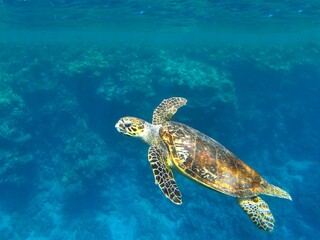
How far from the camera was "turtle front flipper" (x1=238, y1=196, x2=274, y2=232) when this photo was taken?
5.54 metres

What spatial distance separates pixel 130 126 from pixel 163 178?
1.50 metres

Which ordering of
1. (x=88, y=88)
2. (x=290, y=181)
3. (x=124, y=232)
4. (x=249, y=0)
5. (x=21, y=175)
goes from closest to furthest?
1. (x=124, y=232)
2. (x=21, y=175)
3. (x=290, y=181)
4. (x=88, y=88)
5. (x=249, y=0)

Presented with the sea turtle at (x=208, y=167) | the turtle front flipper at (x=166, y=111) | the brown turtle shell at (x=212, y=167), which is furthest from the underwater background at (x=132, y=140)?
the brown turtle shell at (x=212, y=167)

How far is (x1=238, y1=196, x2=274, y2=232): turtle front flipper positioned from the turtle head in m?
2.76

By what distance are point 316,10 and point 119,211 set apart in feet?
90.3

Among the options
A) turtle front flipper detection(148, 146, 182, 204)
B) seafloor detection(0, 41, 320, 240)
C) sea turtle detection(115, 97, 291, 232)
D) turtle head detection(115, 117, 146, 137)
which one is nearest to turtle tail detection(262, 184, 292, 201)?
sea turtle detection(115, 97, 291, 232)

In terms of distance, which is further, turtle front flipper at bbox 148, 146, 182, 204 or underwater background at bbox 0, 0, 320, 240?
underwater background at bbox 0, 0, 320, 240

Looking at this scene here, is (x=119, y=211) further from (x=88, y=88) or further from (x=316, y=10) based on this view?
(x=316, y=10)

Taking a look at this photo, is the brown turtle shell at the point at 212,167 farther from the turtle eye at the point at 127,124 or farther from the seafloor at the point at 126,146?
the seafloor at the point at 126,146

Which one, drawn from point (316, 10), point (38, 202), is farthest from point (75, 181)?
point (316, 10)

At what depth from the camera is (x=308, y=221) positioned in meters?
13.3

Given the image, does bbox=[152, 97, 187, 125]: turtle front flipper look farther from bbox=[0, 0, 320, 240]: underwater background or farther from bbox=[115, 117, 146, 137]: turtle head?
bbox=[0, 0, 320, 240]: underwater background

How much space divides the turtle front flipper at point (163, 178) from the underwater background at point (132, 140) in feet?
28.3

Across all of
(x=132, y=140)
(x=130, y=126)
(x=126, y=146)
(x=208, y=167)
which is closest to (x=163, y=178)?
(x=208, y=167)
